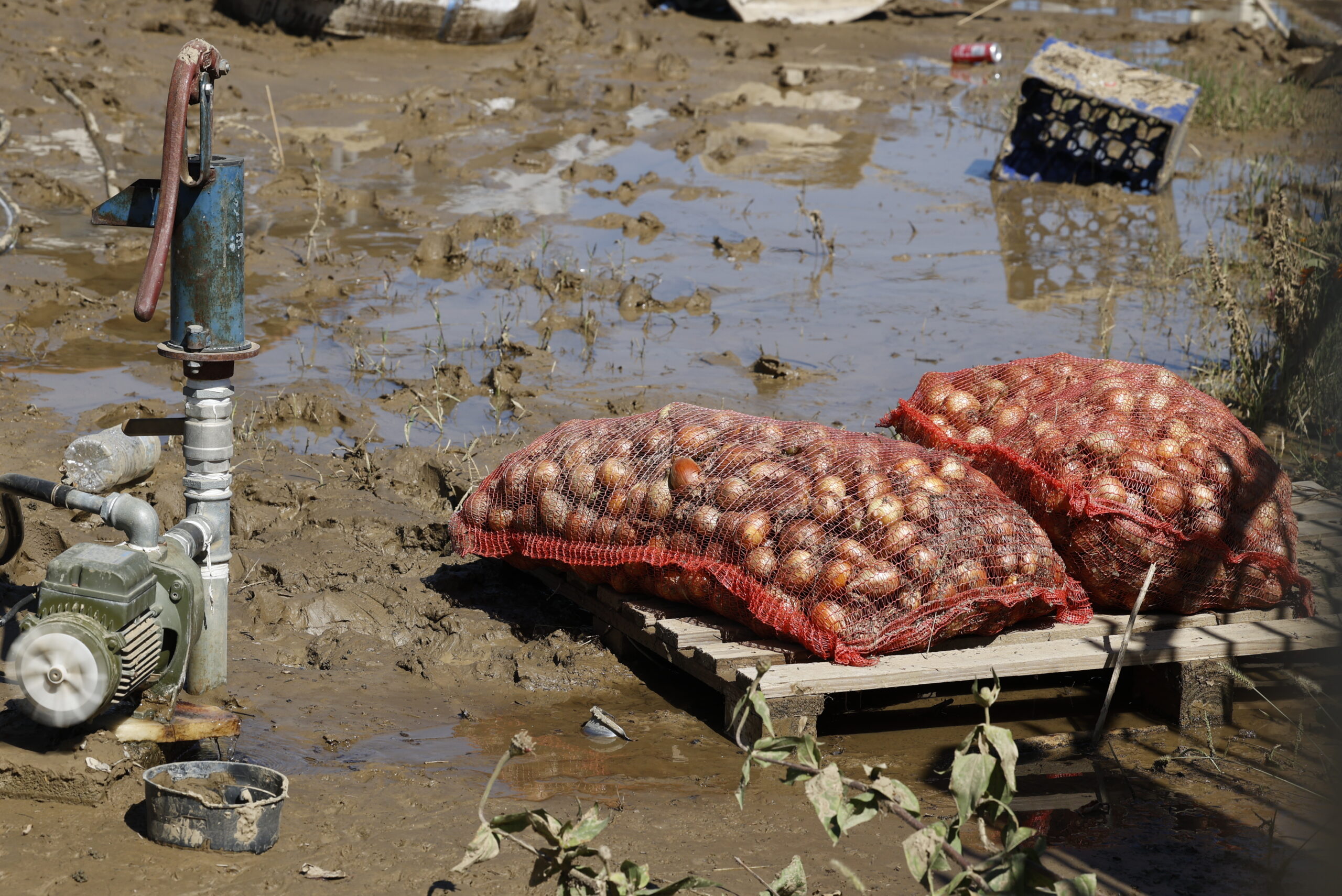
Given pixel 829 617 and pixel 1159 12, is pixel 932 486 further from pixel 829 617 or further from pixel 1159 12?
pixel 1159 12

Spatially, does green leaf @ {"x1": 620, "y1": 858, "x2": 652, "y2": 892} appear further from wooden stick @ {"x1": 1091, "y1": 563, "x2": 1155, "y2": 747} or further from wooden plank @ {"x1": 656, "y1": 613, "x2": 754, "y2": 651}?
wooden stick @ {"x1": 1091, "y1": 563, "x2": 1155, "y2": 747}

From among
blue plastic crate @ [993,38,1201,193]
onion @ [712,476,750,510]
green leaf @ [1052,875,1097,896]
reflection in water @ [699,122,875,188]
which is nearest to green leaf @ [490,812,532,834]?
green leaf @ [1052,875,1097,896]

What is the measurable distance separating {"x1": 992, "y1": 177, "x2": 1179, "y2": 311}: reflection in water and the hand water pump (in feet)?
21.5

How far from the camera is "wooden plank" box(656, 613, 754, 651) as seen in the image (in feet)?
13.9

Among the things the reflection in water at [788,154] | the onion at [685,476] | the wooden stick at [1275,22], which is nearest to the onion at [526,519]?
the onion at [685,476]

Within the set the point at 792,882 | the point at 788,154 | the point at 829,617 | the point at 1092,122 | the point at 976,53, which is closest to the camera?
the point at 792,882

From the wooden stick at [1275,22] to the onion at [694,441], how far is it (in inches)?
701

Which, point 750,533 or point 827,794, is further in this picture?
point 750,533

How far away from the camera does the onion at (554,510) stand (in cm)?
458

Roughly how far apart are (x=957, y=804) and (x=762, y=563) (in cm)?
182

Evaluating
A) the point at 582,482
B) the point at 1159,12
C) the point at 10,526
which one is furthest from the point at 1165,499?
the point at 1159,12

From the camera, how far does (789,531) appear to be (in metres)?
4.29

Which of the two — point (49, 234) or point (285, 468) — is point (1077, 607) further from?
point (49, 234)

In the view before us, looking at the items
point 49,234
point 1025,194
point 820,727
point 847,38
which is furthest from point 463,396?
point 847,38
